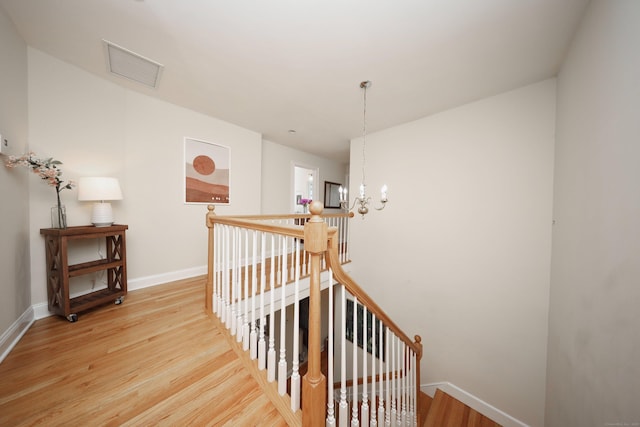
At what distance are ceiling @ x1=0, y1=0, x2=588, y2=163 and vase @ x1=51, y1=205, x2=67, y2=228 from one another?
4.84ft

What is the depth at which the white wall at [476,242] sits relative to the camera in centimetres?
221

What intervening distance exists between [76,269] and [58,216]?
0.54 meters

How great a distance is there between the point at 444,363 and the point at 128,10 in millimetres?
4908

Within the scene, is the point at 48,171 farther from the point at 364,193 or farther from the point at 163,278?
the point at 364,193

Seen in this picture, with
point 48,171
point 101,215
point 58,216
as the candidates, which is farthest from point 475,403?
point 48,171

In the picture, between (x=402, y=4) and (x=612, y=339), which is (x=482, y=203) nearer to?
(x=612, y=339)

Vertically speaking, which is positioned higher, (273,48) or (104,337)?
(273,48)

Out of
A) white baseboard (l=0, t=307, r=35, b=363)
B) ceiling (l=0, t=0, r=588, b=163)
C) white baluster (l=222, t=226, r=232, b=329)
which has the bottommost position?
white baseboard (l=0, t=307, r=35, b=363)

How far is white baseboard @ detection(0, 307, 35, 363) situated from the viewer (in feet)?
4.69

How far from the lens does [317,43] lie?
1760 mm

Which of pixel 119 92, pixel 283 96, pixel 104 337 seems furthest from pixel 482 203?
pixel 119 92

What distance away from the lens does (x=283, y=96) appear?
2.58 m

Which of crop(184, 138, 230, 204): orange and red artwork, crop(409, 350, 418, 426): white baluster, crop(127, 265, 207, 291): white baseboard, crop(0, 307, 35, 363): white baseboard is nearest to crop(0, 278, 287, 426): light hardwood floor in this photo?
crop(0, 307, 35, 363): white baseboard

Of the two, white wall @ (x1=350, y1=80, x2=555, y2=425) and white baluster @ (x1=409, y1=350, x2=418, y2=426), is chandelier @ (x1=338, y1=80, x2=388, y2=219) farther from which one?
white baluster @ (x1=409, y1=350, x2=418, y2=426)
